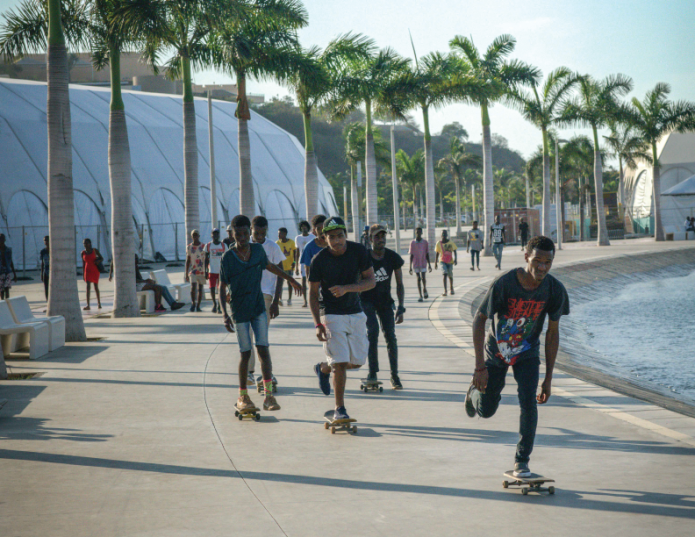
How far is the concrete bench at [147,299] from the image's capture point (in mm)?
18484

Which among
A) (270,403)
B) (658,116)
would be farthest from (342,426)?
(658,116)

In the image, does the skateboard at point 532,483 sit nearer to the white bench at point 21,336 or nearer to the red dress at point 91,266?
the white bench at point 21,336

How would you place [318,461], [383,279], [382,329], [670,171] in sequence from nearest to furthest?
[318,461]
[382,329]
[383,279]
[670,171]

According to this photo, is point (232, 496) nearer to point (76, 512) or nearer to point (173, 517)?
point (173, 517)

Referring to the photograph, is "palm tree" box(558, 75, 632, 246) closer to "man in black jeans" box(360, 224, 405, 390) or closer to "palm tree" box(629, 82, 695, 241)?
"palm tree" box(629, 82, 695, 241)

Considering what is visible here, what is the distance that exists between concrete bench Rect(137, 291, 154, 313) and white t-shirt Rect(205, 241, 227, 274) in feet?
8.06

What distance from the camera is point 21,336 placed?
12.3 m

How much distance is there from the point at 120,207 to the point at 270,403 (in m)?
10.5

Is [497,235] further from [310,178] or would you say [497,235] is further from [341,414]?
[341,414]

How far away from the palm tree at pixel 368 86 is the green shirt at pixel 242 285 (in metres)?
23.7

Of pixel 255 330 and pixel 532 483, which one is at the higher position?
pixel 255 330

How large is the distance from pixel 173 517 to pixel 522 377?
2.35m

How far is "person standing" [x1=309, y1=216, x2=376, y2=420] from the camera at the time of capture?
22.1 ft

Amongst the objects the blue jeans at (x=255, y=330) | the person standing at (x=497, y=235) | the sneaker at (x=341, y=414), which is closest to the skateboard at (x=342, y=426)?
the sneaker at (x=341, y=414)
